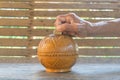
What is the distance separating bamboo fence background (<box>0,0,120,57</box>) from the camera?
2.32 m

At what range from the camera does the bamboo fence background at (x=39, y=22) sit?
2.32 metres

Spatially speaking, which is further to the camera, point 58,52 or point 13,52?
point 13,52

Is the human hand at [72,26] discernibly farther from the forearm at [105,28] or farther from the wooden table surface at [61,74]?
the wooden table surface at [61,74]

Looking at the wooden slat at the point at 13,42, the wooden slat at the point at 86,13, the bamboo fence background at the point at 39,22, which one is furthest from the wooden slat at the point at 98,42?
the wooden slat at the point at 13,42

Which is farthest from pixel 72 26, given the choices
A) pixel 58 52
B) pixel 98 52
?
pixel 98 52

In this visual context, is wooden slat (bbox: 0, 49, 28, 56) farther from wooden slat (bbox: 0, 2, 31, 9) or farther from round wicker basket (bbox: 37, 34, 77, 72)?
round wicker basket (bbox: 37, 34, 77, 72)

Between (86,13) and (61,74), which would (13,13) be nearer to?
(86,13)

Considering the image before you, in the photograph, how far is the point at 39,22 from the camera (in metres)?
2.35

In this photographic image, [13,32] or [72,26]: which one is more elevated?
[72,26]

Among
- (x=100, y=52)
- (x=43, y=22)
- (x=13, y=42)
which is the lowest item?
(x=100, y=52)

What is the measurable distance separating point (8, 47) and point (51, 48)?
1.23 m

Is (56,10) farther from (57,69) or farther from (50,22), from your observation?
(57,69)

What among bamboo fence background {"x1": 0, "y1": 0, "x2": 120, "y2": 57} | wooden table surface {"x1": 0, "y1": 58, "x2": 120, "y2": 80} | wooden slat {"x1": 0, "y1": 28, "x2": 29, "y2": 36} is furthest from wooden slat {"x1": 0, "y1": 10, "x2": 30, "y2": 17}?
wooden table surface {"x1": 0, "y1": 58, "x2": 120, "y2": 80}

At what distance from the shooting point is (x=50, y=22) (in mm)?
2369
